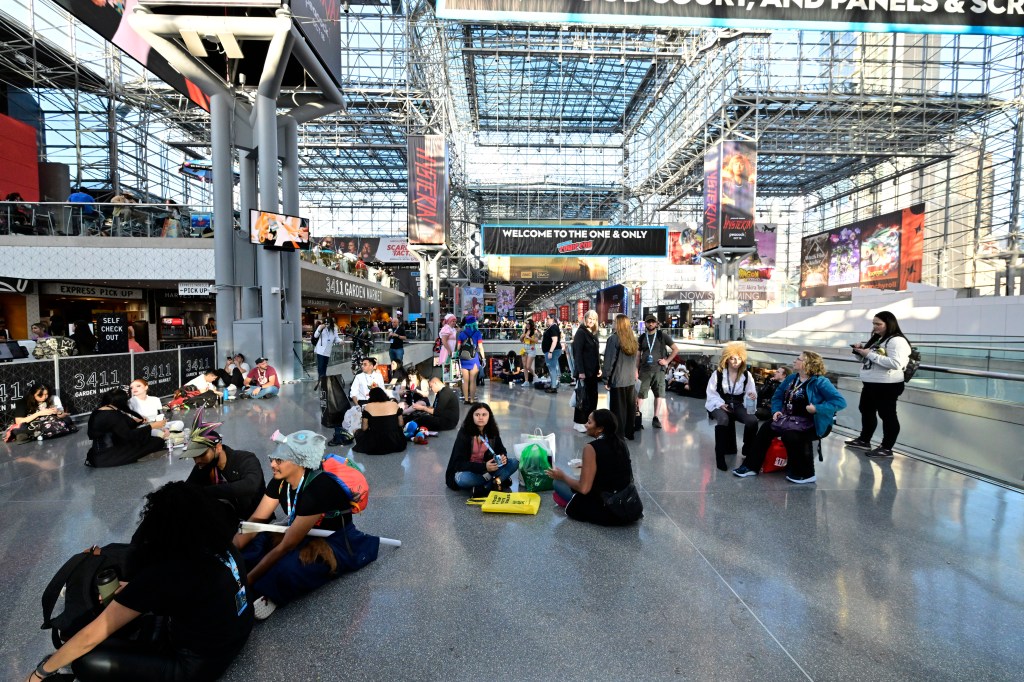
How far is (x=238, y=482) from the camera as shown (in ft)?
11.8

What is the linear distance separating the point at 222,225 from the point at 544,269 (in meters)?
25.1

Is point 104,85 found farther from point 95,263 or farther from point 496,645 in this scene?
point 496,645

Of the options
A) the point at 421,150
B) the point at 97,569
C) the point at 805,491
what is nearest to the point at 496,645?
the point at 97,569

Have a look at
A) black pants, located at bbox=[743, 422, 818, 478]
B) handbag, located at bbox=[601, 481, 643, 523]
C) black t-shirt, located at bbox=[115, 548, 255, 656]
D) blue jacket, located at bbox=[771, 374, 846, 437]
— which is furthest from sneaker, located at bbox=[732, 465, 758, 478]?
black t-shirt, located at bbox=[115, 548, 255, 656]

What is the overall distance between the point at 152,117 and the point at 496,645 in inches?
1409

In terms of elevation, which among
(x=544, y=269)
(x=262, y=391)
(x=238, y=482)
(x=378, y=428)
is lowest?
(x=262, y=391)

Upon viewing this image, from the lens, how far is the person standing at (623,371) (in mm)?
6582

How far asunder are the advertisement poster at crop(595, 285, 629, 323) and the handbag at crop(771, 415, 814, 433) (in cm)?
2715

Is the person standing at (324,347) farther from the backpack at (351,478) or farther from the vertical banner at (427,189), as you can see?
the backpack at (351,478)

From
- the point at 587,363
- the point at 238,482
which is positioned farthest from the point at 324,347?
the point at 238,482

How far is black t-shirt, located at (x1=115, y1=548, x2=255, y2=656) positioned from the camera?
201 centimetres

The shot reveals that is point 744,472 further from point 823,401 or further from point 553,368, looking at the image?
point 553,368

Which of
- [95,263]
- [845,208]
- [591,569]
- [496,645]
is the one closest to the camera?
[496,645]

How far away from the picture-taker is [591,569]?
3354 mm
